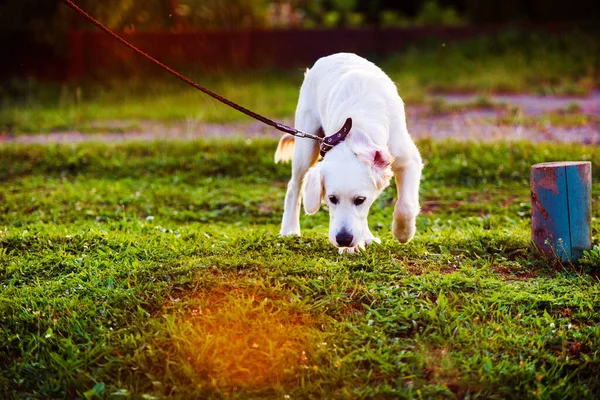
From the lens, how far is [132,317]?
4551mm

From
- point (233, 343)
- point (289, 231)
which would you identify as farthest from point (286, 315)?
point (289, 231)

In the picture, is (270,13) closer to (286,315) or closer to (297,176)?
(297,176)

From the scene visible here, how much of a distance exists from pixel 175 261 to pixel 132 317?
74cm

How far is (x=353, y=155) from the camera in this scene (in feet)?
16.1

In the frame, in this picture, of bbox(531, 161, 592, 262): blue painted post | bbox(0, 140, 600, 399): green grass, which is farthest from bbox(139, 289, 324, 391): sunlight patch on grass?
bbox(531, 161, 592, 262): blue painted post

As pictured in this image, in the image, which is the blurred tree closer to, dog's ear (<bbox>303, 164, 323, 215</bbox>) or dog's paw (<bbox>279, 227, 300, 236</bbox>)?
dog's paw (<bbox>279, 227, 300, 236</bbox>)

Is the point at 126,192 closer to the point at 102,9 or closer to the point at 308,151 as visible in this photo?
the point at 308,151

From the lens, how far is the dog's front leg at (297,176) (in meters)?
6.16

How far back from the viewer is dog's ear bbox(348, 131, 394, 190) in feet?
16.0

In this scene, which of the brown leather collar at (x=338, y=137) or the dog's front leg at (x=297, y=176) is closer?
the brown leather collar at (x=338, y=137)

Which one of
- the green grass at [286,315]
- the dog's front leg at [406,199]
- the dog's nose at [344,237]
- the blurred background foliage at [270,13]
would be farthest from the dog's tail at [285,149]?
the blurred background foliage at [270,13]

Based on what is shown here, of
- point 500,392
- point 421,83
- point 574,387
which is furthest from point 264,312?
point 421,83

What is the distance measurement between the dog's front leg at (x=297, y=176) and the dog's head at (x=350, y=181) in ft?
3.71

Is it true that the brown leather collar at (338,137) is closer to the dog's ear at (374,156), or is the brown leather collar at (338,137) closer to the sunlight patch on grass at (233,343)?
the dog's ear at (374,156)
